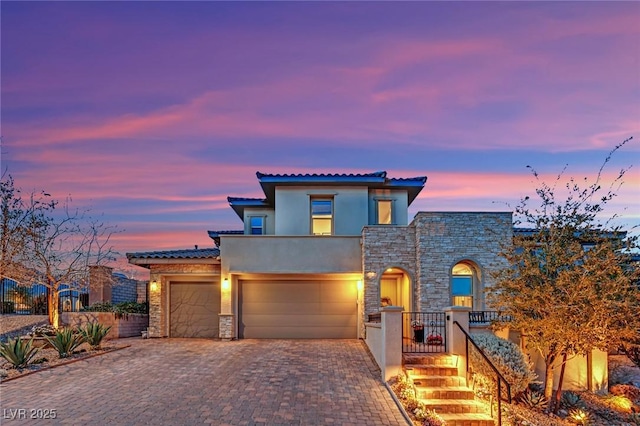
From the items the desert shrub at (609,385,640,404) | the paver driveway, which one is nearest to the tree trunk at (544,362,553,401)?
the desert shrub at (609,385,640,404)

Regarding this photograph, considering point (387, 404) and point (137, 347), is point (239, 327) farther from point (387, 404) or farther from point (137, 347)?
point (387, 404)

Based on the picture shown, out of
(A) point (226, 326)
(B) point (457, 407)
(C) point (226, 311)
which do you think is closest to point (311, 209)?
(C) point (226, 311)

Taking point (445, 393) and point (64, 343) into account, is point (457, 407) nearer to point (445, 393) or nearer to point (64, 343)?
point (445, 393)

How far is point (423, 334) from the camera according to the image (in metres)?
13.6

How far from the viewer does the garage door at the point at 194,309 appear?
18594 mm

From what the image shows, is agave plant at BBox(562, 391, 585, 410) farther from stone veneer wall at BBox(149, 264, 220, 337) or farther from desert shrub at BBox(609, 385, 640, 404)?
stone veneer wall at BBox(149, 264, 220, 337)

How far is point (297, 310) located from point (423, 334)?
630cm

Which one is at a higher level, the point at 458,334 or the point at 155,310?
the point at 458,334

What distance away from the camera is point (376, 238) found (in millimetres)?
16531

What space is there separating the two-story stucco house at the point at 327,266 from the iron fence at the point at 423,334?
0.59 meters

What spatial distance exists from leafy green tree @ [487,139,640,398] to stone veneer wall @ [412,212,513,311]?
4.22 metres

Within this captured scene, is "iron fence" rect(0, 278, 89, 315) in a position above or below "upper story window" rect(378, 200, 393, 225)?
below

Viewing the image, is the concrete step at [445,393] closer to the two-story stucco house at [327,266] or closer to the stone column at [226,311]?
the two-story stucco house at [327,266]

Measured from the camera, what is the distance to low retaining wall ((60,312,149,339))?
55.7 feet
